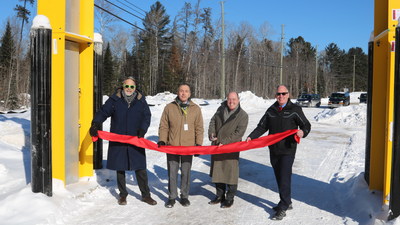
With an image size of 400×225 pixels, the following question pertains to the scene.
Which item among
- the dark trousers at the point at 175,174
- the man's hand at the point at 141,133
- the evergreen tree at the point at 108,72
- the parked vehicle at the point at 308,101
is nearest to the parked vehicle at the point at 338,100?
the parked vehicle at the point at 308,101

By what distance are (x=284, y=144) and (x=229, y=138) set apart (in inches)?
35.6

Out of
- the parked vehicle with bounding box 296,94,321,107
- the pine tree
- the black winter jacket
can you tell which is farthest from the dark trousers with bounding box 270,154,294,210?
the pine tree

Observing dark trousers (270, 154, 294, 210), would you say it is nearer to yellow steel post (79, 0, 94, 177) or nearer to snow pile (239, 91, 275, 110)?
yellow steel post (79, 0, 94, 177)

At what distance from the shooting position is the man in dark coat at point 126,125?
5781 millimetres

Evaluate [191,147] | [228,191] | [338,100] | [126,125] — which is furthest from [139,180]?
[338,100]

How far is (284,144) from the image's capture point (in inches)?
211

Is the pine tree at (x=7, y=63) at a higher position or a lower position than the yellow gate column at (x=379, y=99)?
higher

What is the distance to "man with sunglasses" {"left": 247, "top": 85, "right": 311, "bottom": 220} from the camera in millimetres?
5285

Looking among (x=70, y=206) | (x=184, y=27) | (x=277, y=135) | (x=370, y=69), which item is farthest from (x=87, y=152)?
(x=184, y=27)

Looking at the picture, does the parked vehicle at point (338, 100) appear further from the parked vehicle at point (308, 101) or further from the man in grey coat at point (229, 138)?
the man in grey coat at point (229, 138)

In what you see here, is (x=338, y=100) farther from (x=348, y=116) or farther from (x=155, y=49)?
(x=155, y=49)

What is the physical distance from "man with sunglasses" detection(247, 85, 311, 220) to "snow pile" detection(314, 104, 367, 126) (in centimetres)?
1588

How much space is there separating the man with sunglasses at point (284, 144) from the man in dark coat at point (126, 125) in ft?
6.64

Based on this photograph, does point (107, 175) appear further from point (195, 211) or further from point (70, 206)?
point (195, 211)
